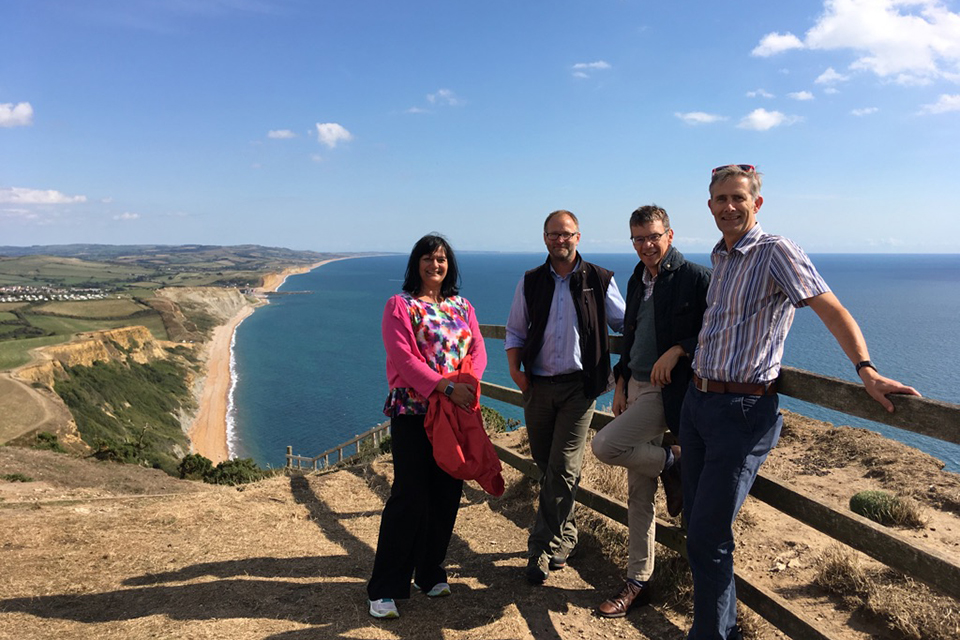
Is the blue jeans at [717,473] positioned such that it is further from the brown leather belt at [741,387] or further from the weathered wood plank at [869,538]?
the weathered wood plank at [869,538]

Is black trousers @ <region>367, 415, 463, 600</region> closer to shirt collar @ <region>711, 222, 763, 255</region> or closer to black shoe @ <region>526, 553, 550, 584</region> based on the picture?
black shoe @ <region>526, 553, 550, 584</region>

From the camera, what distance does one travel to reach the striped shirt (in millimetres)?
2504

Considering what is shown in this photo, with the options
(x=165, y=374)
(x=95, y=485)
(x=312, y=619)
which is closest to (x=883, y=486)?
(x=312, y=619)

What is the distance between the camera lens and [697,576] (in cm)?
284

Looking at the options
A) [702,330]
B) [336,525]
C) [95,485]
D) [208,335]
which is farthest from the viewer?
[208,335]

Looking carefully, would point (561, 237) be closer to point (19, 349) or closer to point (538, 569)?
point (538, 569)

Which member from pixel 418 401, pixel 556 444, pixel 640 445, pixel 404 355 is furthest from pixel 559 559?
pixel 404 355

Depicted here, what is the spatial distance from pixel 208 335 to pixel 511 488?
106 metres

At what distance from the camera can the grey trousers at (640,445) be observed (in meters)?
3.32

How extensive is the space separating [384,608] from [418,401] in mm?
1192

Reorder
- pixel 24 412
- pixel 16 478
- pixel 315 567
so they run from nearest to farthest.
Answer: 1. pixel 315 567
2. pixel 16 478
3. pixel 24 412

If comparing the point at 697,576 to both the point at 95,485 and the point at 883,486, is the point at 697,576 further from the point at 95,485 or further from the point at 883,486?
the point at 95,485

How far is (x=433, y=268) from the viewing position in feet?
11.8

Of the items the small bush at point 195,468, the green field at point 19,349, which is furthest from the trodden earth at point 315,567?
the green field at point 19,349
